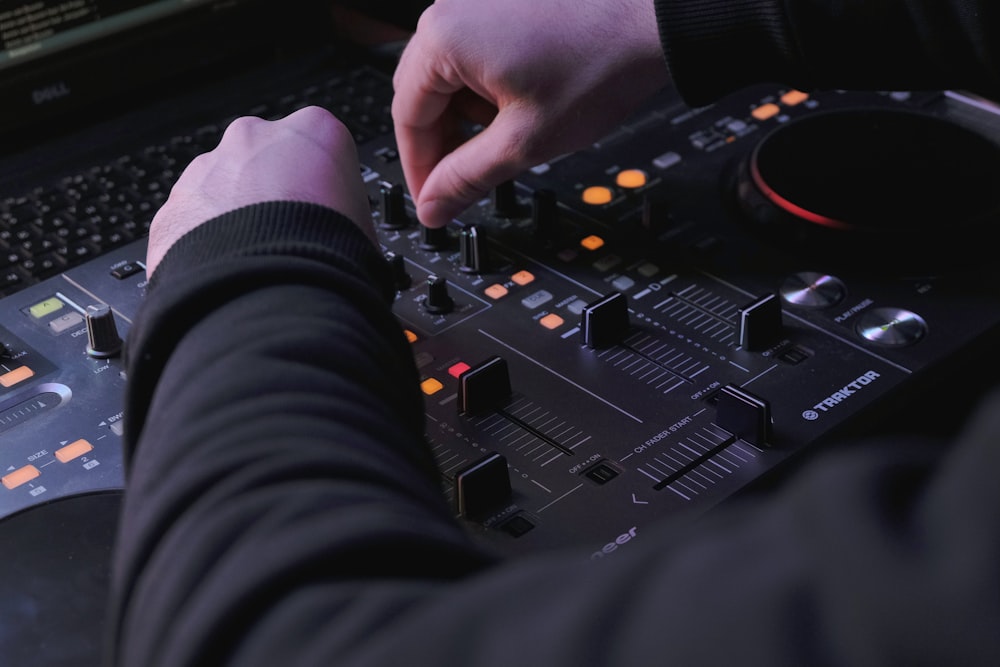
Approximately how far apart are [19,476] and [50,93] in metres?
0.53

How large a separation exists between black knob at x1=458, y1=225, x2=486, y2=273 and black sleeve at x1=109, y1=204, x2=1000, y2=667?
1.07ft

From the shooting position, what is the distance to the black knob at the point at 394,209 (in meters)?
1.09

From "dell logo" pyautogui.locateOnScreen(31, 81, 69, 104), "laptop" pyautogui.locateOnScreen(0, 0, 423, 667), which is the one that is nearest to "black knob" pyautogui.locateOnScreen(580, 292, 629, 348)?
"laptop" pyautogui.locateOnScreen(0, 0, 423, 667)

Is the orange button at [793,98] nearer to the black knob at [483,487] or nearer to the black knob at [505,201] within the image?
the black knob at [505,201]

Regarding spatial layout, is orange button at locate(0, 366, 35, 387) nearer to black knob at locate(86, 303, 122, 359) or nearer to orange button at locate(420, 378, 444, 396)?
black knob at locate(86, 303, 122, 359)

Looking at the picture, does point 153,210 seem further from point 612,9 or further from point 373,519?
point 373,519

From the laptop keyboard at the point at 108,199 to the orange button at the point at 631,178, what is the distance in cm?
24

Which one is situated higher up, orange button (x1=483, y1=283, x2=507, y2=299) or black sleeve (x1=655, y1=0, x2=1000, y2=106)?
black sleeve (x1=655, y1=0, x2=1000, y2=106)

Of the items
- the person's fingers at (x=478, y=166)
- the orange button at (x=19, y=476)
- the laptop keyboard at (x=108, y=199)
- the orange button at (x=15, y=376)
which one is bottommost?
the orange button at (x=19, y=476)

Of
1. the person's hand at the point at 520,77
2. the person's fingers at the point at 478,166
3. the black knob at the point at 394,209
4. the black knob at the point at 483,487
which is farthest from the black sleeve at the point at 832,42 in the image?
→ the black knob at the point at 483,487

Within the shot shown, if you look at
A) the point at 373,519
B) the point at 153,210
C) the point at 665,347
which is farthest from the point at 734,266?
the point at 373,519

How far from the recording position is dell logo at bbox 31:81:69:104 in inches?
48.7

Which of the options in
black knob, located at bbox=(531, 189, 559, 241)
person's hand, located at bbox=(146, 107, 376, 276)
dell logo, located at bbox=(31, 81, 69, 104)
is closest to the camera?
person's hand, located at bbox=(146, 107, 376, 276)

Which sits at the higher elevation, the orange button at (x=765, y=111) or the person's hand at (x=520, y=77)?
the person's hand at (x=520, y=77)
